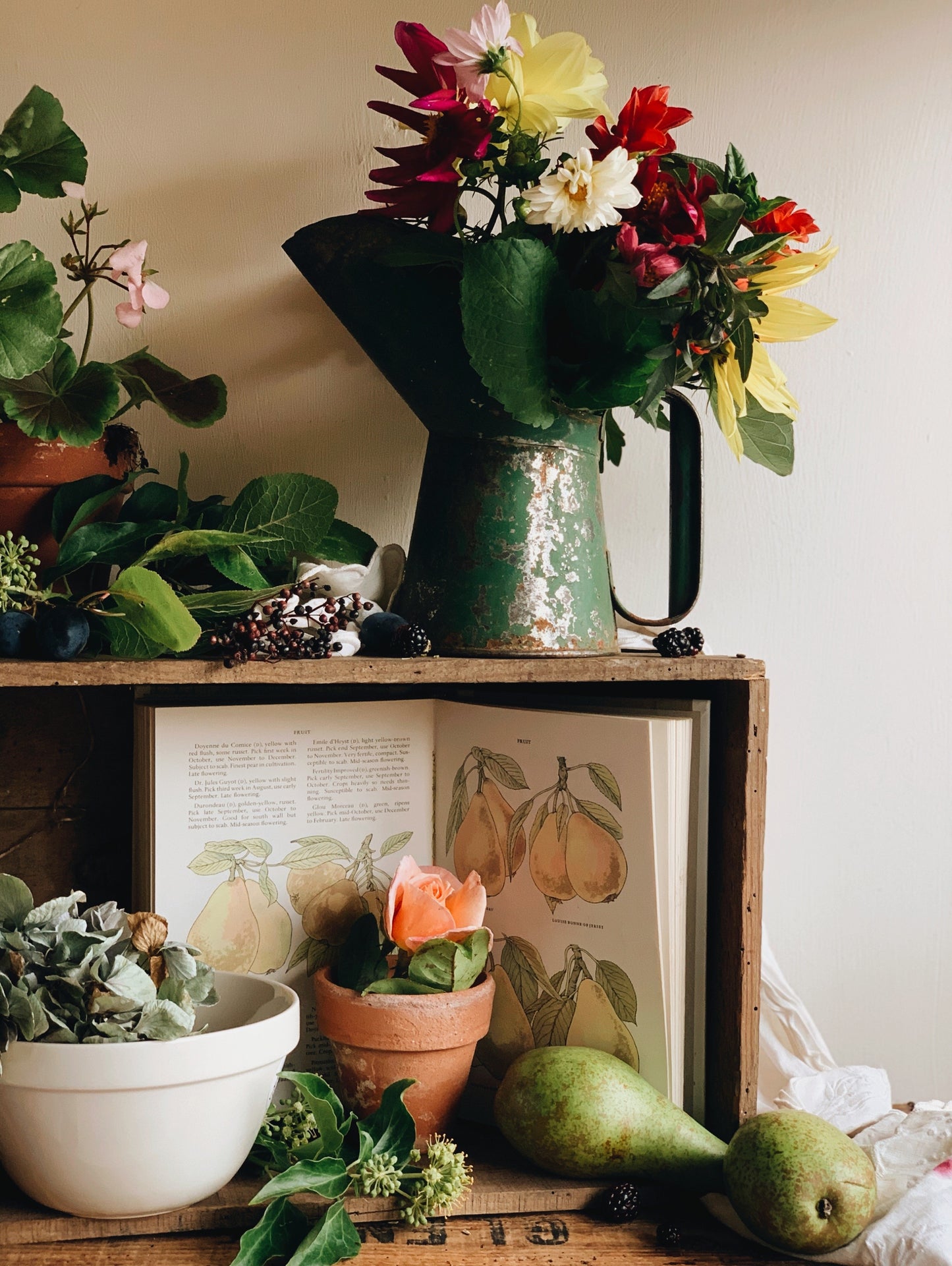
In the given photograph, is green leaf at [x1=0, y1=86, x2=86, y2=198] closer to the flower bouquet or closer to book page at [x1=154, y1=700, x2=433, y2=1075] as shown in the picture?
book page at [x1=154, y1=700, x2=433, y2=1075]

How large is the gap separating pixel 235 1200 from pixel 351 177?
31.0 inches

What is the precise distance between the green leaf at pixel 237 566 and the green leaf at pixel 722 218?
365mm

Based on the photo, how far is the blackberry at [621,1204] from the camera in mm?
706

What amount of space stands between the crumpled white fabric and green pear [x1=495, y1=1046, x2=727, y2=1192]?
29 mm

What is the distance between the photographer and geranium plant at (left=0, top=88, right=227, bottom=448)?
0.69m

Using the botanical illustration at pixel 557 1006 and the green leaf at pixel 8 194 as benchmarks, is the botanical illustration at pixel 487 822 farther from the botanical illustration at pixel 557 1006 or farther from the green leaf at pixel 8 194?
the green leaf at pixel 8 194

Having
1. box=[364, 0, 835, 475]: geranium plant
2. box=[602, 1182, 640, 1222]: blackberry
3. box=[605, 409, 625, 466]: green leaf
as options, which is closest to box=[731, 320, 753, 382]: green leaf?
box=[364, 0, 835, 475]: geranium plant

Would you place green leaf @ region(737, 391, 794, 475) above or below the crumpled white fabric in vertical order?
above

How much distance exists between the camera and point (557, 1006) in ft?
2.67

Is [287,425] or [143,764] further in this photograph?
[287,425]

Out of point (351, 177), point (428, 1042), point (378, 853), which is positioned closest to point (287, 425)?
point (351, 177)

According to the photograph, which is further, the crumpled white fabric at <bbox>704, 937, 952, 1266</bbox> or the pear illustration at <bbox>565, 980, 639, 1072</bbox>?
the pear illustration at <bbox>565, 980, 639, 1072</bbox>

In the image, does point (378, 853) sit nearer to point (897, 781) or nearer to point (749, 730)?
point (749, 730)

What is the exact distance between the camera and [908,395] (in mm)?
1023
